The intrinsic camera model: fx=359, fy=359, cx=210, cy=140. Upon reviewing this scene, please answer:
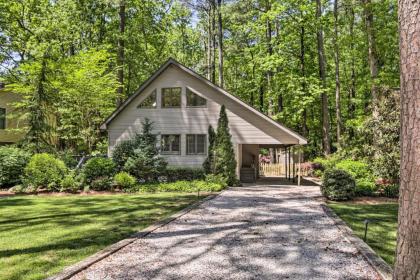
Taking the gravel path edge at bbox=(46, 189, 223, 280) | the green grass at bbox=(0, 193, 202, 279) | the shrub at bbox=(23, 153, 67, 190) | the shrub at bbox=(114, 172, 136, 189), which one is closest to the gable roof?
the shrub at bbox=(23, 153, 67, 190)

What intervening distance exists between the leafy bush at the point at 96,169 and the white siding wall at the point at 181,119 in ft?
16.2

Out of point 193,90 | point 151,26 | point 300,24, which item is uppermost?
point 151,26

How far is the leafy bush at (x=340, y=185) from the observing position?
45.6ft

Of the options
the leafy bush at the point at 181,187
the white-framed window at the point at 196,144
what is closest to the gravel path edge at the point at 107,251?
the leafy bush at the point at 181,187

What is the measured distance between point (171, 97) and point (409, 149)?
66.8 ft

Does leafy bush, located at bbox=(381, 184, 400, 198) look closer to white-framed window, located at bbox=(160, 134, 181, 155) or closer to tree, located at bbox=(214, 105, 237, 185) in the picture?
tree, located at bbox=(214, 105, 237, 185)

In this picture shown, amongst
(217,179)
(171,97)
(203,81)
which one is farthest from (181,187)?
(203,81)

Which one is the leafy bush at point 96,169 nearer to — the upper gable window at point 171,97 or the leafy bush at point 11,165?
the leafy bush at point 11,165

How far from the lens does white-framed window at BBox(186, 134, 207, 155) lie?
22.7 meters

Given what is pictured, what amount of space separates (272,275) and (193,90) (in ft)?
59.9

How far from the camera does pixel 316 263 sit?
20.3 ft

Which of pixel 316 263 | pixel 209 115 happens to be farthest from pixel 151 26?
pixel 316 263

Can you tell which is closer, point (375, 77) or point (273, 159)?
point (375, 77)

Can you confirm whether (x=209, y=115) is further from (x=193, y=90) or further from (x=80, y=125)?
(x=80, y=125)
